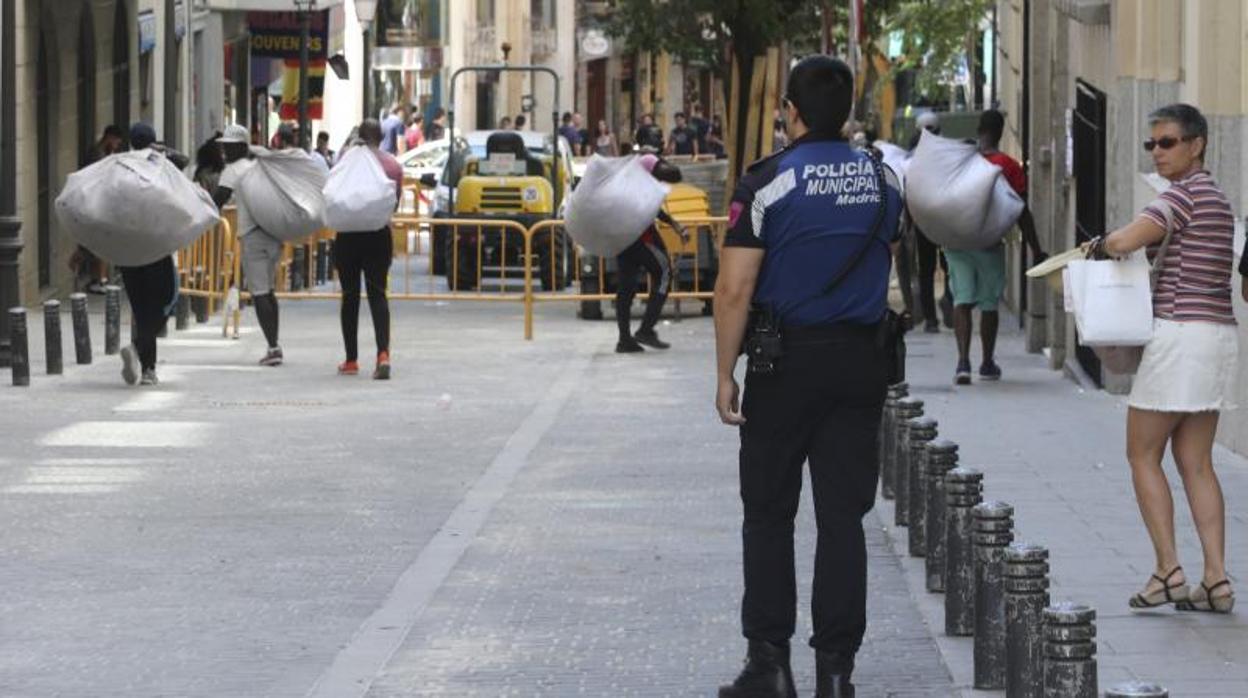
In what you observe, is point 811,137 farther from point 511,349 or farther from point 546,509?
point 511,349

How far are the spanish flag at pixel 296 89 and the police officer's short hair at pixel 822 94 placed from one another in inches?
1435

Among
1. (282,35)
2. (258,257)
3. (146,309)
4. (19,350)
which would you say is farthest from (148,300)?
(282,35)

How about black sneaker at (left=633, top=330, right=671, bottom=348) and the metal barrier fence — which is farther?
the metal barrier fence

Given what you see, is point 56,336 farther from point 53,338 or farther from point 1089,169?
point 1089,169

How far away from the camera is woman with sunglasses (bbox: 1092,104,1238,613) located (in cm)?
952

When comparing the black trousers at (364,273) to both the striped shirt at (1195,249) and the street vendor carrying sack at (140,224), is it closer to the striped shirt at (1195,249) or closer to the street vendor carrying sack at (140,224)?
the street vendor carrying sack at (140,224)

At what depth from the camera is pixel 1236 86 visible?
15188 millimetres

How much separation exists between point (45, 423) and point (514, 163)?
16.9 metres

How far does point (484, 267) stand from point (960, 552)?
840 inches

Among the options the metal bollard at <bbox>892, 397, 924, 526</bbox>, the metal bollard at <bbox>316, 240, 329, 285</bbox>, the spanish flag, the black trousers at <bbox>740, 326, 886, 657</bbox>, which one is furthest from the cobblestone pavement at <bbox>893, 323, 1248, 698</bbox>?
the spanish flag

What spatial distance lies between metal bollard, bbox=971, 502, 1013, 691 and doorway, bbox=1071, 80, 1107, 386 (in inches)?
427

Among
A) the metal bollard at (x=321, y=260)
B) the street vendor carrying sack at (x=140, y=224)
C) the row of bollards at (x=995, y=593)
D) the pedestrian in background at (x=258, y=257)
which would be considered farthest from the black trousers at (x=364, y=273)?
the metal bollard at (x=321, y=260)

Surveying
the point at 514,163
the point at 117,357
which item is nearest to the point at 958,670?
the point at 117,357

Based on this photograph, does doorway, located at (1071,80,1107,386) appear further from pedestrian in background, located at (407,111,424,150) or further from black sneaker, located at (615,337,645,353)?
pedestrian in background, located at (407,111,424,150)
